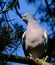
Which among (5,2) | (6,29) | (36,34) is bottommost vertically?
(36,34)

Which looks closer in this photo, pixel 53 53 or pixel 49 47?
pixel 53 53

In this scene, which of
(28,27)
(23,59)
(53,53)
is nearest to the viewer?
(23,59)

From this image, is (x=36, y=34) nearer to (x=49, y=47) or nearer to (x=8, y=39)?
(x=49, y=47)

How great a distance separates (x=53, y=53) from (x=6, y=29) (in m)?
0.66

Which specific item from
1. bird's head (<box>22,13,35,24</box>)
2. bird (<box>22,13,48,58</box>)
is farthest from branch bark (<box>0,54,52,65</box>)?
bird's head (<box>22,13,35,24</box>)

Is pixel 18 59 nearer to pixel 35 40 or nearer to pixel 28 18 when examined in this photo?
pixel 35 40

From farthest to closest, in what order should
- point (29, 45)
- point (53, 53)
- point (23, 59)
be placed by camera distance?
point (29, 45), point (53, 53), point (23, 59)

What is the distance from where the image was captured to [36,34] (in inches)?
100

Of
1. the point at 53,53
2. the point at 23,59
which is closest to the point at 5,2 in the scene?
the point at 23,59

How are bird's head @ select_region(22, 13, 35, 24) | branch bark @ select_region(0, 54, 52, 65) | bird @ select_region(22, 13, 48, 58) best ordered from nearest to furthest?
branch bark @ select_region(0, 54, 52, 65)
bird @ select_region(22, 13, 48, 58)
bird's head @ select_region(22, 13, 35, 24)

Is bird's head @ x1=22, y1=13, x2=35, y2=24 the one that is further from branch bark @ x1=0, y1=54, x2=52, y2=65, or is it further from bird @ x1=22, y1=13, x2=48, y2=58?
branch bark @ x1=0, y1=54, x2=52, y2=65

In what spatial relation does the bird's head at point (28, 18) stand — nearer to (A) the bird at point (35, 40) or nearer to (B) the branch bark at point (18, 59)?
(A) the bird at point (35, 40)

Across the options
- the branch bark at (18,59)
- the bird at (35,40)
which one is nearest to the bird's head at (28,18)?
the bird at (35,40)

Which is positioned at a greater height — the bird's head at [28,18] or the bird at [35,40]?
the bird's head at [28,18]
